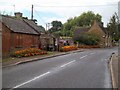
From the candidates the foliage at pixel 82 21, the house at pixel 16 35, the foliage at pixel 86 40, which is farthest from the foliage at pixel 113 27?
the house at pixel 16 35

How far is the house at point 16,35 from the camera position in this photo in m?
36.9

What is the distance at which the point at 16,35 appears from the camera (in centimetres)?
3916

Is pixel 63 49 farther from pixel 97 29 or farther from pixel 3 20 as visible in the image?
pixel 97 29

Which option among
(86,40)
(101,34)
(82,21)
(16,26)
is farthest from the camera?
(82,21)

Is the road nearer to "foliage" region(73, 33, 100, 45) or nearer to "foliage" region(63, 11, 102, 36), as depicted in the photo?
"foliage" region(73, 33, 100, 45)

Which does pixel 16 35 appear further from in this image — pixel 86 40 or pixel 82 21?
pixel 82 21

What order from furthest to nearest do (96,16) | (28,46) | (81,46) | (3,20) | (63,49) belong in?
1. (96,16)
2. (81,46)
3. (63,49)
4. (28,46)
5. (3,20)

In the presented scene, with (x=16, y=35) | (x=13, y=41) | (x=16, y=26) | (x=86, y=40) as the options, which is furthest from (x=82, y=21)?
(x=13, y=41)

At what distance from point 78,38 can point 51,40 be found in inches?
1223

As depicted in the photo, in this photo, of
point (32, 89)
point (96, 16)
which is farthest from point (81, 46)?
point (32, 89)

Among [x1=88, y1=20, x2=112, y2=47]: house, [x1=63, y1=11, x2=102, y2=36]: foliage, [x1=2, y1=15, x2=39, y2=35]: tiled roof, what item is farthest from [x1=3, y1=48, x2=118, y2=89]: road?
[x1=63, y1=11, x2=102, y2=36]: foliage

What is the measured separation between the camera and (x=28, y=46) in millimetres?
43750

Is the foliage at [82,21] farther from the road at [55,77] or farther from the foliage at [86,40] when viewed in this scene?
the road at [55,77]

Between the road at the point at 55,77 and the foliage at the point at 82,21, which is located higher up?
the foliage at the point at 82,21
